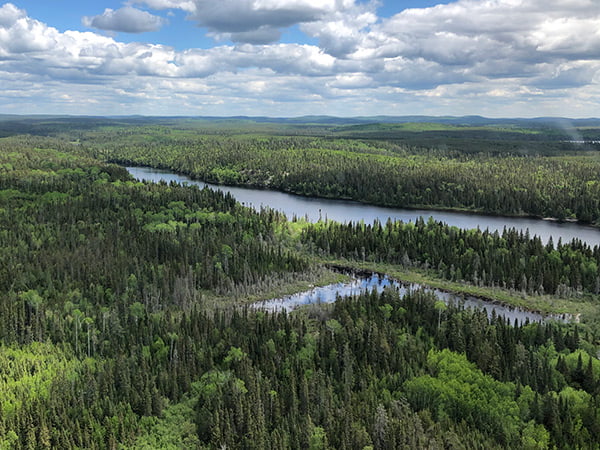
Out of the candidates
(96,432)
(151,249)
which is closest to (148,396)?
(96,432)

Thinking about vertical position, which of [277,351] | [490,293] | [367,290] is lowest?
[277,351]

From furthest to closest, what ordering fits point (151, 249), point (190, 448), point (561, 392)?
point (151, 249) → point (561, 392) → point (190, 448)

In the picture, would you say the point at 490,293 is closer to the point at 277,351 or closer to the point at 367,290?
the point at 367,290

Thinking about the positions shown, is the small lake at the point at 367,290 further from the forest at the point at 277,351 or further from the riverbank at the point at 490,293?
the forest at the point at 277,351

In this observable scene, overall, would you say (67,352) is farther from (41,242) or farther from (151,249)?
(41,242)

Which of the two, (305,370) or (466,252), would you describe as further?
(466,252)

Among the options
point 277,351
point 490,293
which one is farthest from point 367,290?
point 277,351

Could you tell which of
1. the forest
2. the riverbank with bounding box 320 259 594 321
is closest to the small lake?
the riverbank with bounding box 320 259 594 321

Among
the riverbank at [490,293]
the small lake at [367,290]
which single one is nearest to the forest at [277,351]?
the riverbank at [490,293]

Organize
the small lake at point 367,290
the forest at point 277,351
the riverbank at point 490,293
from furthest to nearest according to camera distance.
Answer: the riverbank at point 490,293, the small lake at point 367,290, the forest at point 277,351
